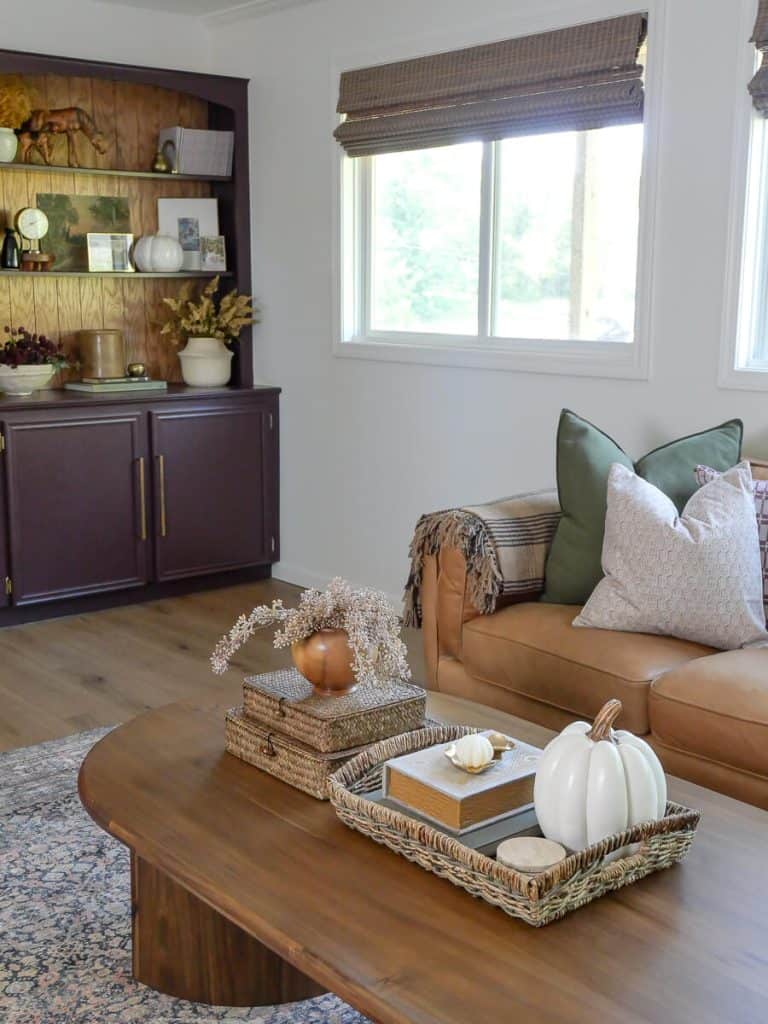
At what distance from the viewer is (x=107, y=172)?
4715 millimetres

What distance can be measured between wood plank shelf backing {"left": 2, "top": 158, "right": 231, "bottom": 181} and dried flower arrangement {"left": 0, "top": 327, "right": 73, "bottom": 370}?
612 millimetres

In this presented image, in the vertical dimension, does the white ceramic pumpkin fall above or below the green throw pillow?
above

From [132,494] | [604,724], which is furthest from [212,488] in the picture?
[604,724]

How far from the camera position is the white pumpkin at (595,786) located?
1.67m

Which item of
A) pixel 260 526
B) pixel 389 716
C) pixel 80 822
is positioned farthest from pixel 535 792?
pixel 260 526

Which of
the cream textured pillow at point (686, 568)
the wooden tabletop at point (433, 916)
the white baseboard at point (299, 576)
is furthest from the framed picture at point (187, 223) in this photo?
the wooden tabletop at point (433, 916)

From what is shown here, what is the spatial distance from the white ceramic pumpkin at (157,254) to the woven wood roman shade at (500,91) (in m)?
0.87

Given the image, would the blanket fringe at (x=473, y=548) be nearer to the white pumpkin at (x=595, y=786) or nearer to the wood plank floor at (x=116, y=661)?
the wood plank floor at (x=116, y=661)

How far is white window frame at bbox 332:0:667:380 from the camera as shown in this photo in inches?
138

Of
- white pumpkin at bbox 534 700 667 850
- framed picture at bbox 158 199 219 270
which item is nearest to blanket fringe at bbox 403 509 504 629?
white pumpkin at bbox 534 700 667 850

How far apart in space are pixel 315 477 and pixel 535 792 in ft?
10.9

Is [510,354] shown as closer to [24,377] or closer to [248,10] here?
[24,377]

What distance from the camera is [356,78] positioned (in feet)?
14.6

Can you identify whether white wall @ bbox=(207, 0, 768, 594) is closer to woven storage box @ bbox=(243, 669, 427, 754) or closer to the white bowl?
the white bowl
